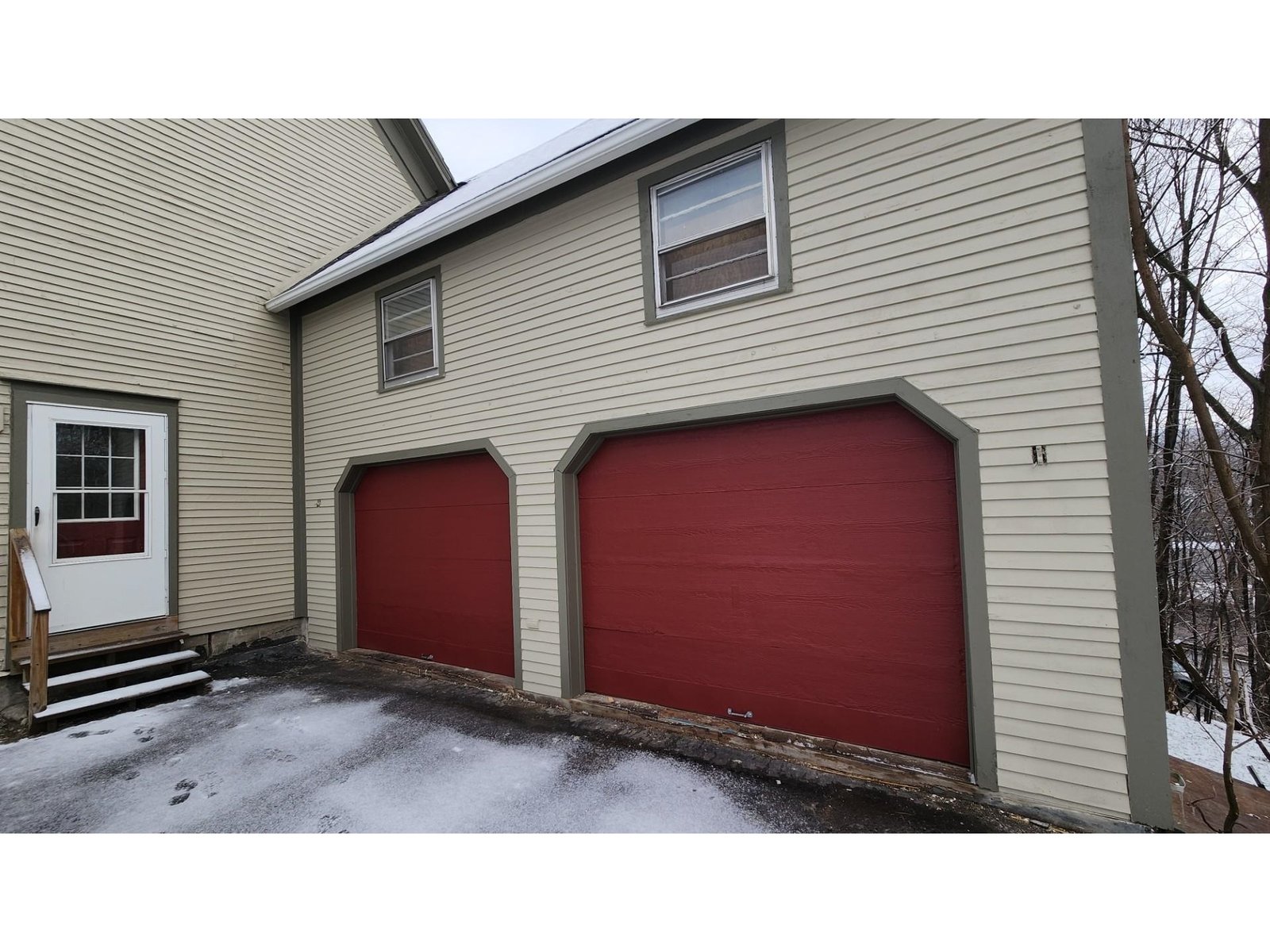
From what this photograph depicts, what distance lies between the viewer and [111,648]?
517cm

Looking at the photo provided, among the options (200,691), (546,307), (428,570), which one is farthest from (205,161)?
(200,691)

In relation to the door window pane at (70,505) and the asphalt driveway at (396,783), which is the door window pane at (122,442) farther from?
the asphalt driveway at (396,783)

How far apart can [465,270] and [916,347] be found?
419 centimetres

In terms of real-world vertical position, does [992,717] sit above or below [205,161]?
below

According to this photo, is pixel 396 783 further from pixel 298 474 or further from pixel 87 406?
pixel 87 406

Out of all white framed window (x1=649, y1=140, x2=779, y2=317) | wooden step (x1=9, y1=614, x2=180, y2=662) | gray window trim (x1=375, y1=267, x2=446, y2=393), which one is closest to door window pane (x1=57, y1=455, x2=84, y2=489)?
wooden step (x1=9, y1=614, x2=180, y2=662)

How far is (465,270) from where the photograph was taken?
5.38m

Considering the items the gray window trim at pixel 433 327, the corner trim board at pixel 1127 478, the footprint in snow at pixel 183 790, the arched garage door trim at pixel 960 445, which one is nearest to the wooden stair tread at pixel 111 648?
the footprint in snow at pixel 183 790

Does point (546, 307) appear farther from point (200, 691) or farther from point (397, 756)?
point (200, 691)

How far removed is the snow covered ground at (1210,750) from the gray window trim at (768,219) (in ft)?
14.5

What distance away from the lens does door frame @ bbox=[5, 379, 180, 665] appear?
4906mm

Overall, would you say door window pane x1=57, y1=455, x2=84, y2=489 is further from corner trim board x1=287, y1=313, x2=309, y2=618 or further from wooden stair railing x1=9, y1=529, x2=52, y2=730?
corner trim board x1=287, y1=313, x2=309, y2=618

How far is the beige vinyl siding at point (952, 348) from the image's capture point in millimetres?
2797

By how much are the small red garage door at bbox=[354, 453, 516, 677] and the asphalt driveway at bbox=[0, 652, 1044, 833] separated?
2.83 feet
